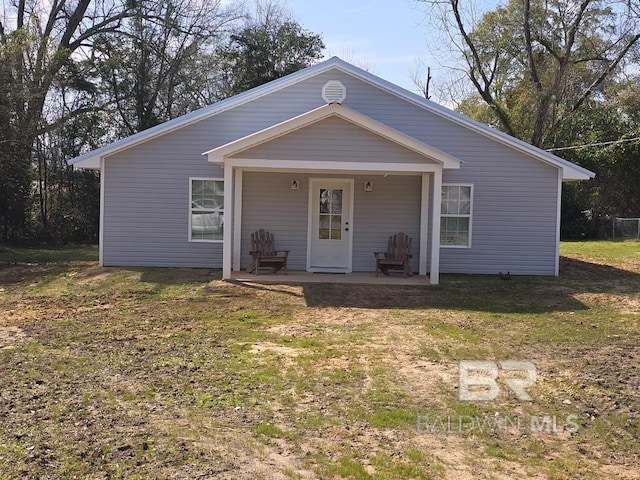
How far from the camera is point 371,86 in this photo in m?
12.6

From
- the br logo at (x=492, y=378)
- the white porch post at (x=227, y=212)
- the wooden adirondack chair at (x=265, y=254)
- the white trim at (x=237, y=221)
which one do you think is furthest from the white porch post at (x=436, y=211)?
the br logo at (x=492, y=378)

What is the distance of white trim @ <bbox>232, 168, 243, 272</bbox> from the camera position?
12.2m

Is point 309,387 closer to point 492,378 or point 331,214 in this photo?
point 492,378

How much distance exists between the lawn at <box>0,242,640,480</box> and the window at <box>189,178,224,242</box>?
3033 mm

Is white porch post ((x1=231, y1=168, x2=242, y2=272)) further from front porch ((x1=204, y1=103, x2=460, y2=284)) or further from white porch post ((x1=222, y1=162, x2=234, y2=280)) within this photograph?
white porch post ((x1=222, y1=162, x2=234, y2=280))

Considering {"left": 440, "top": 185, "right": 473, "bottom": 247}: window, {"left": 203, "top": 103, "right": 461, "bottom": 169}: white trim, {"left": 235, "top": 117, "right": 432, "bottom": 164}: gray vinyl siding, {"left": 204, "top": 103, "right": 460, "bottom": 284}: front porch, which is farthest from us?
{"left": 440, "top": 185, "right": 473, "bottom": 247}: window

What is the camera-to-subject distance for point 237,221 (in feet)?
40.4

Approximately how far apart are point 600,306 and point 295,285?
16.3 feet

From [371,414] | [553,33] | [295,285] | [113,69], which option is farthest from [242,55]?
[371,414]

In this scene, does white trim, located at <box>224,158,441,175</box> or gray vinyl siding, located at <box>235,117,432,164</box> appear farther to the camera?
gray vinyl siding, located at <box>235,117,432,164</box>

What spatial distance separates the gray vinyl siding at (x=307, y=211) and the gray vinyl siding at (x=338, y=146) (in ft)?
6.18

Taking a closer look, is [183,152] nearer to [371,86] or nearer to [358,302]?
[371,86]

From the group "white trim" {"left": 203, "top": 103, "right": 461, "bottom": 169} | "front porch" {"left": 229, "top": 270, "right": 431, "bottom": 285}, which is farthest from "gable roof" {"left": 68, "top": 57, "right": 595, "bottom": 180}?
"front porch" {"left": 229, "top": 270, "right": 431, "bottom": 285}

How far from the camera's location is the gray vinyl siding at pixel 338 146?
10.6 m
